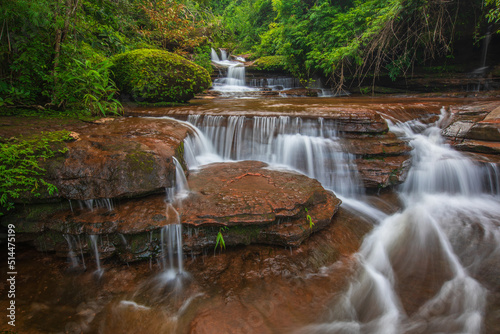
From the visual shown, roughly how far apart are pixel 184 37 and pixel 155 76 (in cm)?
398

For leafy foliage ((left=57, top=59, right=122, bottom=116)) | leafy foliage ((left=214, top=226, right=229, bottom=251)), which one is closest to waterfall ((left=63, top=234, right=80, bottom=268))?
leafy foliage ((left=214, top=226, right=229, bottom=251))

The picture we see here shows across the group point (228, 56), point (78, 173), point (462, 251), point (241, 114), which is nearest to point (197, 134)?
point (241, 114)

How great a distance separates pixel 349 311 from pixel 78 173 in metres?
3.53

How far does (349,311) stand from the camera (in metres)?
2.59

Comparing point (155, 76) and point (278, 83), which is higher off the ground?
point (278, 83)

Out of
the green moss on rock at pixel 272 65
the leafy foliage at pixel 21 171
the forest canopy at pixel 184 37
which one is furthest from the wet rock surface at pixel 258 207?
the green moss on rock at pixel 272 65

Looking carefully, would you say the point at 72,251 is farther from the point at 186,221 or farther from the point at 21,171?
the point at 186,221

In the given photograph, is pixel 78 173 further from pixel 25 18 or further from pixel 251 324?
pixel 25 18

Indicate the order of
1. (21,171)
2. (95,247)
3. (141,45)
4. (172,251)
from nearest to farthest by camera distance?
(21,171)
(95,247)
(172,251)
(141,45)

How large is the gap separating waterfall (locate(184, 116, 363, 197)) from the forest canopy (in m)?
2.22

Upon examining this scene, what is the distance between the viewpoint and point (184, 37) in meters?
9.50

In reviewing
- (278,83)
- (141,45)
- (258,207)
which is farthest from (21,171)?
(278,83)

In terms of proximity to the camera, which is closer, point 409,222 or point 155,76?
point 409,222

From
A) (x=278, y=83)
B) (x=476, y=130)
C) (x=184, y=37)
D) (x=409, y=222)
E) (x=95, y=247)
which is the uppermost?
(x=184, y=37)
